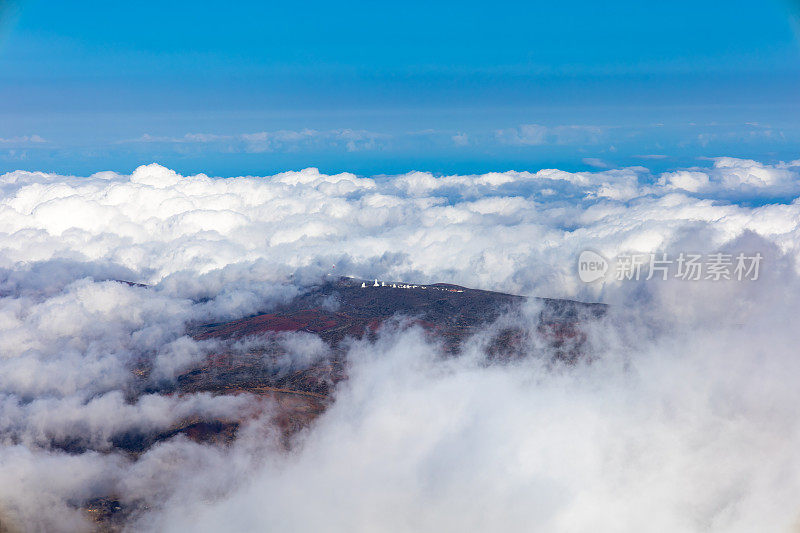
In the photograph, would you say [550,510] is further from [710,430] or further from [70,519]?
[70,519]

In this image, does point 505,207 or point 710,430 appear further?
point 505,207

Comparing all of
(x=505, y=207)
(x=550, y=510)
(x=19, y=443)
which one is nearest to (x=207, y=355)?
(x=19, y=443)

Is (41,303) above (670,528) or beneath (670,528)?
above
